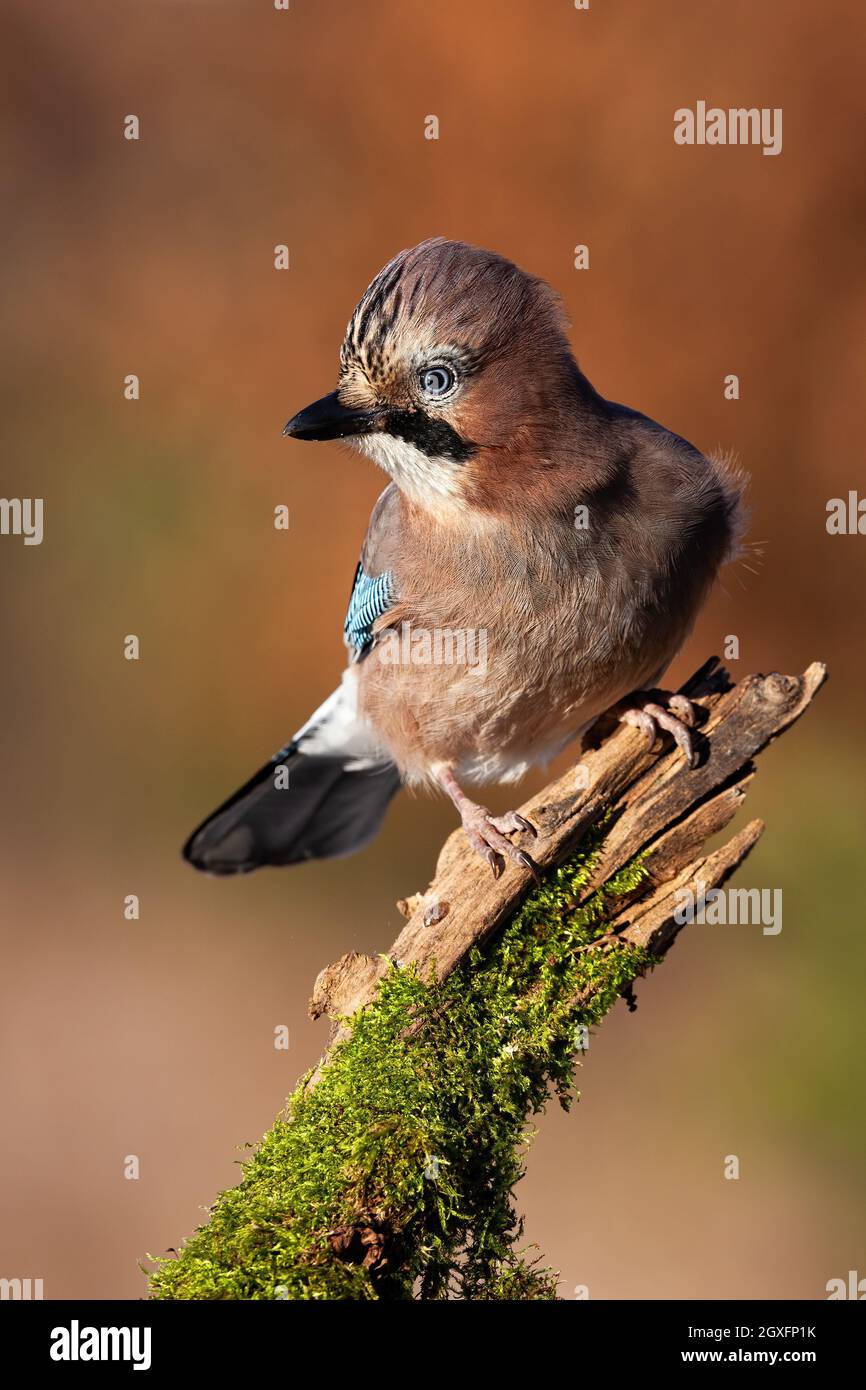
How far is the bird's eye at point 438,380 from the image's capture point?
3.79m

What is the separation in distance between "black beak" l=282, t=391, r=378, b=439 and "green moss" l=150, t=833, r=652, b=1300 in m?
1.44

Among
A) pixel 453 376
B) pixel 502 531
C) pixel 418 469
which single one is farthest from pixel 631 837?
pixel 453 376

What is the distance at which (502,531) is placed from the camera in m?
4.05

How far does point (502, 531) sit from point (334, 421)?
631 millimetres

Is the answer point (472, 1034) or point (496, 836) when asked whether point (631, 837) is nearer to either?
point (496, 836)

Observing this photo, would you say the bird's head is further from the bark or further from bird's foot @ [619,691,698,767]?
the bark

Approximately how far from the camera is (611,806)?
12.6 ft

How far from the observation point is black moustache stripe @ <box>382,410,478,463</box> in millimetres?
3844

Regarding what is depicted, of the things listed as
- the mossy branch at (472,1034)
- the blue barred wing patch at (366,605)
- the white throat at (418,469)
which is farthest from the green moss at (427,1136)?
the blue barred wing patch at (366,605)

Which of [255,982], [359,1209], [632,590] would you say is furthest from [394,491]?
[255,982]

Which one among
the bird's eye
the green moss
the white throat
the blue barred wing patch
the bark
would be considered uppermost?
the bird's eye

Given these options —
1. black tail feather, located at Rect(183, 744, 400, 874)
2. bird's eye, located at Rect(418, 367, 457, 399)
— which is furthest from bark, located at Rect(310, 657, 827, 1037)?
black tail feather, located at Rect(183, 744, 400, 874)

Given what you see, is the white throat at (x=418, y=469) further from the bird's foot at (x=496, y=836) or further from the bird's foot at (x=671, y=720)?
the bird's foot at (x=496, y=836)
